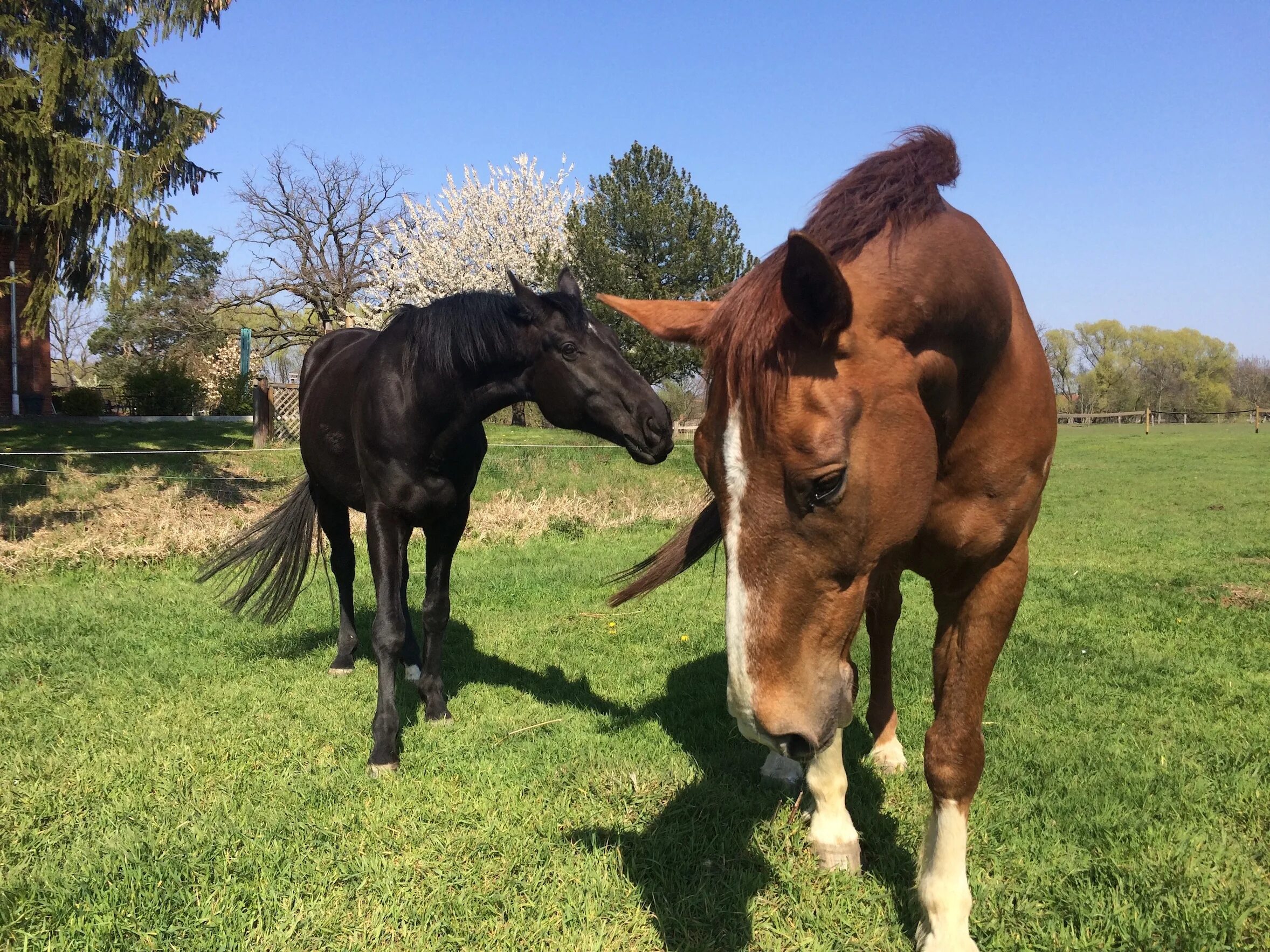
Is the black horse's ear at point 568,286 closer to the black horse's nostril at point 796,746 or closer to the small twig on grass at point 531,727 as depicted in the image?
the small twig on grass at point 531,727

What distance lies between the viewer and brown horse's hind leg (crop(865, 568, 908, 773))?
132 inches

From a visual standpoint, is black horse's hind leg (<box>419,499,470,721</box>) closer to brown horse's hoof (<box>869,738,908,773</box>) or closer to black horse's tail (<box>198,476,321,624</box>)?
black horse's tail (<box>198,476,321,624</box>)

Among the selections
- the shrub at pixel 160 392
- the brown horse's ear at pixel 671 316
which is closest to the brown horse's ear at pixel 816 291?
the brown horse's ear at pixel 671 316

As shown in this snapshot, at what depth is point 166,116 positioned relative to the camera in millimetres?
9719

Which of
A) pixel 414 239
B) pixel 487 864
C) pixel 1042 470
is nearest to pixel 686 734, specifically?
pixel 487 864

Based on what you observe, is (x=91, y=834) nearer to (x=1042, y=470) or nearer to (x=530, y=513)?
(x=1042, y=470)

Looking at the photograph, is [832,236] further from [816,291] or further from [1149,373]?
[1149,373]

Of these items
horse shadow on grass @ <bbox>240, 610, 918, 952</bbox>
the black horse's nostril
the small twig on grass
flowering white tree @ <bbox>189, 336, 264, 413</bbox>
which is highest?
flowering white tree @ <bbox>189, 336, 264, 413</bbox>

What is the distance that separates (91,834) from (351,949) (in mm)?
1314

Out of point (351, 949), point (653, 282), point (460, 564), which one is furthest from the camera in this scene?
point (653, 282)

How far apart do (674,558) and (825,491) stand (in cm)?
215

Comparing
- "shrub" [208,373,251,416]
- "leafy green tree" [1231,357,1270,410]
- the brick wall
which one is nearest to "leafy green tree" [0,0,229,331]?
the brick wall

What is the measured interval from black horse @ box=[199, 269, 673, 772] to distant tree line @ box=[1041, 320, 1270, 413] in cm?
6430

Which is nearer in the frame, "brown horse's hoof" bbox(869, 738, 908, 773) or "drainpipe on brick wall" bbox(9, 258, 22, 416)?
"brown horse's hoof" bbox(869, 738, 908, 773)
